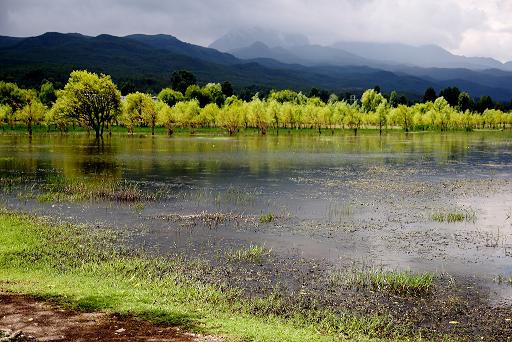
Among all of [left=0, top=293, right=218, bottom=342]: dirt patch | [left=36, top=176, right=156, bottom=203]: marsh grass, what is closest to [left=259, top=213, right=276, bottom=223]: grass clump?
[left=36, top=176, right=156, bottom=203]: marsh grass

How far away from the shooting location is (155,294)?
1919cm

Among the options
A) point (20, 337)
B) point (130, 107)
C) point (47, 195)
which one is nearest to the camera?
point (20, 337)

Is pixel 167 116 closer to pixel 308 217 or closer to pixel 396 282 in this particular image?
pixel 308 217

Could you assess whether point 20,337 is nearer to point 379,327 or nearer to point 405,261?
point 379,327

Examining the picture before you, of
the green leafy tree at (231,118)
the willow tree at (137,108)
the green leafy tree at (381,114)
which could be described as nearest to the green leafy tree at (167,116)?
the willow tree at (137,108)

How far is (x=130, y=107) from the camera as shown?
15775cm

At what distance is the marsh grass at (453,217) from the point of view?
3553 centimetres

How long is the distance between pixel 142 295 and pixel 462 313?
1187 cm

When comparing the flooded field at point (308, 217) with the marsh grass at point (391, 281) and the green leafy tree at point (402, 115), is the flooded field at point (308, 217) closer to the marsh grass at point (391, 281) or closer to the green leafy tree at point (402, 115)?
the marsh grass at point (391, 281)

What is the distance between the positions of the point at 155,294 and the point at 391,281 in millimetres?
9977

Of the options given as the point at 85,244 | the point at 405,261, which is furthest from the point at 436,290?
the point at 85,244

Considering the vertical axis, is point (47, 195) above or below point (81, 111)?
below

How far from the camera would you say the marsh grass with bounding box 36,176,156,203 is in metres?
42.3

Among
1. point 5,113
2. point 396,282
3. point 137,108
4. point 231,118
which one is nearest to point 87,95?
point 137,108
